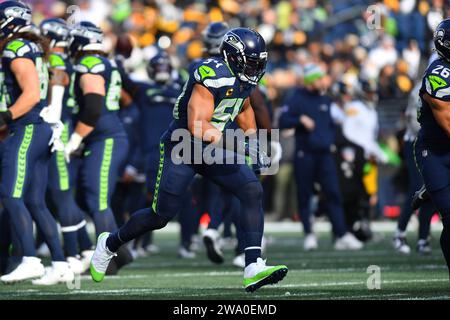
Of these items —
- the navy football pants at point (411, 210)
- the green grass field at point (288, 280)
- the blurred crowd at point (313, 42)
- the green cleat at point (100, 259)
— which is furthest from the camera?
the blurred crowd at point (313, 42)

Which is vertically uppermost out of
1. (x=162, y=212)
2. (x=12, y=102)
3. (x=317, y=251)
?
(x=12, y=102)

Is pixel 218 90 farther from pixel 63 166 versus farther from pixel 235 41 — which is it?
pixel 63 166

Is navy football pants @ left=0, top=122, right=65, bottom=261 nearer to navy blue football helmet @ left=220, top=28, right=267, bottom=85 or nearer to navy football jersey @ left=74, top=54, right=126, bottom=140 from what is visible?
navy football jersey @ left=74, top=54, right=126, bottom=140

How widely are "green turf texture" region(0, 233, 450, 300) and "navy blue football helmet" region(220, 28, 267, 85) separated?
1473mm

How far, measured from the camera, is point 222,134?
7.93m

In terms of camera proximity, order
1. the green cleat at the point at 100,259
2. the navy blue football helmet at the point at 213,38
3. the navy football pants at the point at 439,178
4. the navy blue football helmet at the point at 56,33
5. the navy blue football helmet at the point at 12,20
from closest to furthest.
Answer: the navy football pants at the point at 439,178 → the green cleat at the point at 100,259 → the navy blue football helmet at the point at 12,20 → the navy blue football helmet at the point at 56,33 → the navy blue football helmet at the point at 213,38

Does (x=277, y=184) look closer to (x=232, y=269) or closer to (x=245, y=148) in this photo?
(x=232, y=269)

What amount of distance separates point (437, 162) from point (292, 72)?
1384cm

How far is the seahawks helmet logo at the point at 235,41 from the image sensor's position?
782 cm

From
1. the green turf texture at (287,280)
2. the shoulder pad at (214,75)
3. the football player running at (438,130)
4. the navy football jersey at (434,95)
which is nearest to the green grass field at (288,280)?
the green turf texture at (287,280)

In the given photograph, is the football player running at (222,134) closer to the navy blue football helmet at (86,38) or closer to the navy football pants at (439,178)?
the navy football pants at (439,178)
